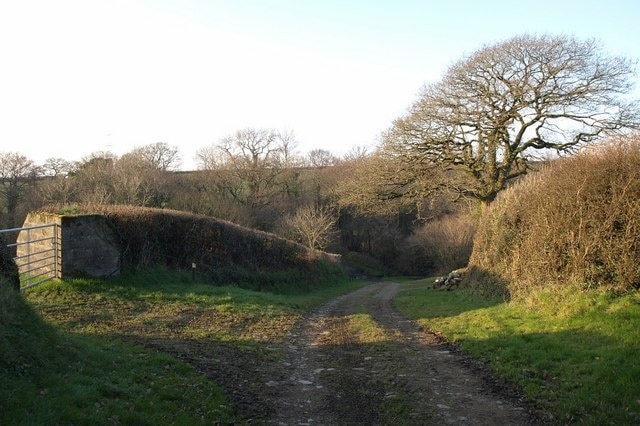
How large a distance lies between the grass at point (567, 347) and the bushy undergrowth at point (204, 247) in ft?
33.3

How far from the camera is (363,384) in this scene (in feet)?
24.4

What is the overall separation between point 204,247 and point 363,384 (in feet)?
48.8

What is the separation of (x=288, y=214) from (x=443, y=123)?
33.1 meters

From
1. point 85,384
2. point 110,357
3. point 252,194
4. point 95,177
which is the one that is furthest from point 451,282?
point 252,194

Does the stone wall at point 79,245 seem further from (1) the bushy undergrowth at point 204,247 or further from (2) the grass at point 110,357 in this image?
(2) the grass at point 110,357

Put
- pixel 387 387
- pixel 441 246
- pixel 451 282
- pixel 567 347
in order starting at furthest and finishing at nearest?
pixel 441 246 → pixel 451 282 → pixel 567 347 → pixel 387 387

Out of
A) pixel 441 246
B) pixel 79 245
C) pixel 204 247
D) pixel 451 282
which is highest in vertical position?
pixel 79 245

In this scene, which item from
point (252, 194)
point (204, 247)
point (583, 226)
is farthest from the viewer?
point (252, 194)

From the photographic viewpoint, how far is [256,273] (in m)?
23.2

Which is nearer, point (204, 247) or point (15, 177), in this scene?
point (204, 247)

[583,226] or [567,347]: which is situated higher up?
[583,226]

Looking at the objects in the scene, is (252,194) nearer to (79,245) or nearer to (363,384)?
(79,245)

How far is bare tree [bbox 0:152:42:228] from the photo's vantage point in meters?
45.8

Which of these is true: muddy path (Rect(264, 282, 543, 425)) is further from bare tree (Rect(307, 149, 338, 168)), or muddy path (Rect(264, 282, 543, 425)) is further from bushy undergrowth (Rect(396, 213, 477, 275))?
bare tree (Rect(307, 149, 338, 168))
